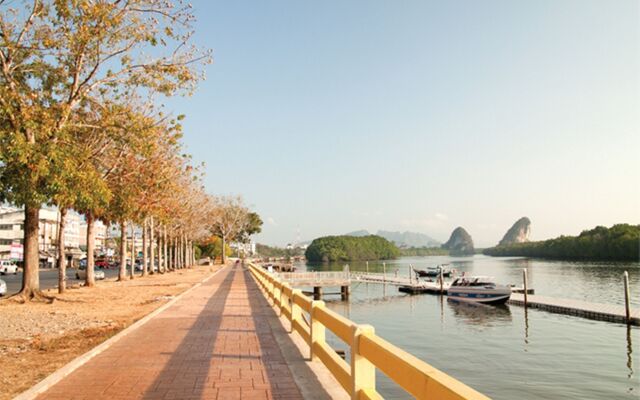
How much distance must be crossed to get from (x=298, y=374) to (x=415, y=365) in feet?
14.6

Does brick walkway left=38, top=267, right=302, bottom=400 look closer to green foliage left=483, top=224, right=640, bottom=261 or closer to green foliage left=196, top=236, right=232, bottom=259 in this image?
green foliage left=196, top=236, right=232, bottom=259

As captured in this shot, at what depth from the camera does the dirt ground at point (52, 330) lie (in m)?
9.33

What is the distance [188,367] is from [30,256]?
51.4ft

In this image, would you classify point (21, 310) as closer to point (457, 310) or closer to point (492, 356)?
point (492, 356)

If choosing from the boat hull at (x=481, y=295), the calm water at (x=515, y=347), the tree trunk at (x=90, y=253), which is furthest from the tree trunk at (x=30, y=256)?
the boat hull at (x=481, y=295)

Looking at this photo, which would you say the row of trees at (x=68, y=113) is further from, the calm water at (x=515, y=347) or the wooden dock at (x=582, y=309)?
the wooden dock at (x=582, y=309)

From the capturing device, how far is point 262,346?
10906mm

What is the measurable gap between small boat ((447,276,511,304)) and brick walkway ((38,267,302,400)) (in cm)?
3316

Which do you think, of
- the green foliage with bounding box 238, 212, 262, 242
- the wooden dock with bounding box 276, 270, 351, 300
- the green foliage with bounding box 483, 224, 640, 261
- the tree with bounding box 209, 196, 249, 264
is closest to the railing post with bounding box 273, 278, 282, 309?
the wooden dock with bounding box 276, 270, 351, 300

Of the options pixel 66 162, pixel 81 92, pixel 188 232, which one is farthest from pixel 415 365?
pixel 188 232

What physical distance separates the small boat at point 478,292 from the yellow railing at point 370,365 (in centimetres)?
3667

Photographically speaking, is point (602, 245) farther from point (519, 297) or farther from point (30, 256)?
point (30, 256)

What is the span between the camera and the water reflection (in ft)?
116

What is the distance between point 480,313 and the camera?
131 feet
